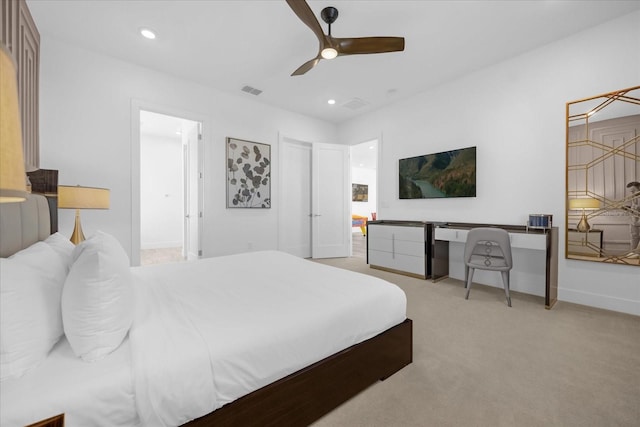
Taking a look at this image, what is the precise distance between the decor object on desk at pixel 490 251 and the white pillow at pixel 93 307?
124 inches

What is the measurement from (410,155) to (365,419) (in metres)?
4.00

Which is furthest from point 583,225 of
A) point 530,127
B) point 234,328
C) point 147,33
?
point 147,33

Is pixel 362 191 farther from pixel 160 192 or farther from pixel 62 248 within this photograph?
pixel 62 248

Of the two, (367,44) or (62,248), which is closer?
(62,248)

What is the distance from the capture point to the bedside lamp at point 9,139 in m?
0.44

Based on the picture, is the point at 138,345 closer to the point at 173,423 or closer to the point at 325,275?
the point at 173,423

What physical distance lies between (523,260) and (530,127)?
165 cm

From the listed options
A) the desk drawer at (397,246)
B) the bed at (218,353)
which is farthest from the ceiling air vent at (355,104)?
the bed at (218,353)

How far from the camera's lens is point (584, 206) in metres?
2.85

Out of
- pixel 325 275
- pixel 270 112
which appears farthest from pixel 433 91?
pixel 325 275

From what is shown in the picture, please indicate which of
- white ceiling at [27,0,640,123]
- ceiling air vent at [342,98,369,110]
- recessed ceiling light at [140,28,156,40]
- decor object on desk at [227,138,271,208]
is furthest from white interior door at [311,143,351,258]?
recessed ceiling light at [140,28,156,40]

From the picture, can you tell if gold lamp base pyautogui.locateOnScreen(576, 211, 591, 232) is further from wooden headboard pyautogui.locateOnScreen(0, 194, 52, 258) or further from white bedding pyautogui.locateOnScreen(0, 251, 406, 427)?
wooden headboard pyautogui.locateOnScreen(0, 194, 52, 258)

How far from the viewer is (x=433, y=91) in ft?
13.7

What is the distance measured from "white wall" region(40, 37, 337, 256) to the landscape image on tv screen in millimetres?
2806
